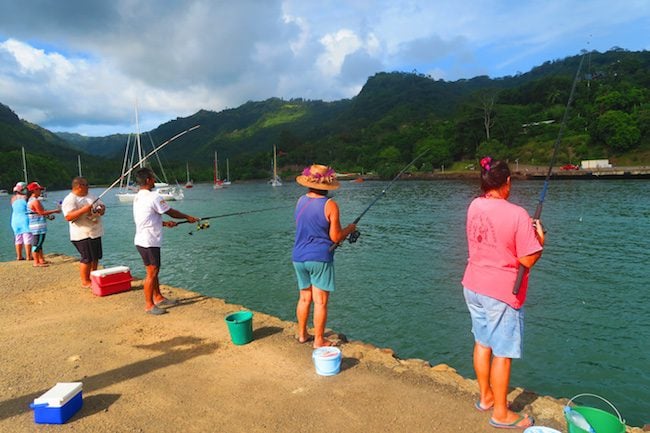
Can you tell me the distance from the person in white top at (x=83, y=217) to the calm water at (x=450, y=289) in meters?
3.91

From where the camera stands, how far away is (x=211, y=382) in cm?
432

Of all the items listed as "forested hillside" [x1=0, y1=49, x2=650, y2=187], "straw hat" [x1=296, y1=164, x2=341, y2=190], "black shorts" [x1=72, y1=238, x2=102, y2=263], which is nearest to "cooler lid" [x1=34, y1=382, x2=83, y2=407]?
"straw hat" [x1=296, y1=164, x2=341, y2=190]

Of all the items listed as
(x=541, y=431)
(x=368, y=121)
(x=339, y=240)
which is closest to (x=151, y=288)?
(x=339, y=240)

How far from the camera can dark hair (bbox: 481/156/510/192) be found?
3236 millimetres

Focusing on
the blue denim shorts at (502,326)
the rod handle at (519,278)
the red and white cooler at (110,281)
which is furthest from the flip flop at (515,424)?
the red and white cooler at (110,281)

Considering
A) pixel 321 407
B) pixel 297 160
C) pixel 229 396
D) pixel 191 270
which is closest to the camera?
pixel 321 407

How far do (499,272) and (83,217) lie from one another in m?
6.96

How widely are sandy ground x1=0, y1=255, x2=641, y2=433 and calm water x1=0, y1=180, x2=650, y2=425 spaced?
9.82 ft

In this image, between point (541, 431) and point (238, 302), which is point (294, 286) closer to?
point (238, 302)

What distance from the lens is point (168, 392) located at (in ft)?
13.6

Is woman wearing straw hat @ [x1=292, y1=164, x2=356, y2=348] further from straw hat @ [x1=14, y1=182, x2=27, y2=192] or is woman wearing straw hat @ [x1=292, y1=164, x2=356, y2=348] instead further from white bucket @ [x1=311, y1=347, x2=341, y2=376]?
straw hat @ [x1=14, y1=182, x2=27, y2=192]

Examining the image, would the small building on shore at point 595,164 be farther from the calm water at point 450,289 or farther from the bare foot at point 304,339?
the bare foot at point 304,339

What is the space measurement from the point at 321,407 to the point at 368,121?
583 ft

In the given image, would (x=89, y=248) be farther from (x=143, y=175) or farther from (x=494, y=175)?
(x=494, y=175)
